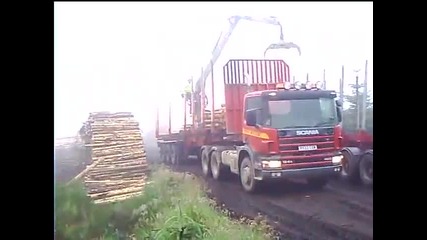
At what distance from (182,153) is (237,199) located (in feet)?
1.16

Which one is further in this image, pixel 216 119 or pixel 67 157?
pixel 216 119

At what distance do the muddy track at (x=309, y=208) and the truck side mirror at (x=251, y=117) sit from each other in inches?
12.3

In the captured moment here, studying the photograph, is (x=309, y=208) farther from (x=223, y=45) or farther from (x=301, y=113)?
(x=223, y=45)

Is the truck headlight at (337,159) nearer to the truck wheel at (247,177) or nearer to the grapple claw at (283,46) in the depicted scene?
the truck wheel at (247,177)

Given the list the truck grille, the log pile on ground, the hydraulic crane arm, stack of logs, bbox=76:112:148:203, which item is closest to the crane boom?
the hydraulic crane arm

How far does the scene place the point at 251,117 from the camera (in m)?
3.28

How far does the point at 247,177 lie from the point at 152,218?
506mm

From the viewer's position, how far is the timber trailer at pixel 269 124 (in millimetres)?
3268

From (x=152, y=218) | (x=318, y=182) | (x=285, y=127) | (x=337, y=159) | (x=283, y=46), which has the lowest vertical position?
(x=152, y=218)

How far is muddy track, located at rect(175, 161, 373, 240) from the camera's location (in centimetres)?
325

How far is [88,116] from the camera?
3.22 meters

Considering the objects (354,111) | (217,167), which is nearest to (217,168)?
(217,167)
